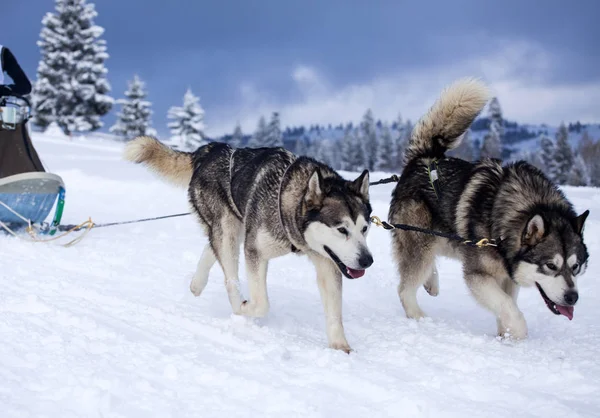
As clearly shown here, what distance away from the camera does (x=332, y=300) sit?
416cm

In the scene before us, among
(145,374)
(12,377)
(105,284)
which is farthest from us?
(105,284)

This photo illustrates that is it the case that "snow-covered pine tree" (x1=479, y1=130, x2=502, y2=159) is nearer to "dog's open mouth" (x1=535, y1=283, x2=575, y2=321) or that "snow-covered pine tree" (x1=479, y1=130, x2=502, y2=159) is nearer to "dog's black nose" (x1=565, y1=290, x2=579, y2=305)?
"dog's open mouth" (x1=535, y1=283, x2=575, y2=321)

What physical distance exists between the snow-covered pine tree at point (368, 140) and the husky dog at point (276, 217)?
65.2 meters

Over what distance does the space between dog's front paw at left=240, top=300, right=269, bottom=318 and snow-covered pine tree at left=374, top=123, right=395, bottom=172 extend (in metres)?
66.7

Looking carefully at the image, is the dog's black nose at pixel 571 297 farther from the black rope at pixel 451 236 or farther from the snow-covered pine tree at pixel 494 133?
the snow-covered pine tree at pixel 494 133

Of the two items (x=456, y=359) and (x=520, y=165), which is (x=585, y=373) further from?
(x=520, y=165)

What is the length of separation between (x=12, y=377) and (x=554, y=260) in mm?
3508

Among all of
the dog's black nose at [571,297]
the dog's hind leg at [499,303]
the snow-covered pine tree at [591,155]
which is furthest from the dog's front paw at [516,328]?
the snow-covered pine tree at [591,155]

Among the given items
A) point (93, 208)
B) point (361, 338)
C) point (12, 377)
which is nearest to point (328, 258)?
point (361, 338)

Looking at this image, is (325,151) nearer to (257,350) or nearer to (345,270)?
(345,270)

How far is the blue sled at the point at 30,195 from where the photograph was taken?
712cm

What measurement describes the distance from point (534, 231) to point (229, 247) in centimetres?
255

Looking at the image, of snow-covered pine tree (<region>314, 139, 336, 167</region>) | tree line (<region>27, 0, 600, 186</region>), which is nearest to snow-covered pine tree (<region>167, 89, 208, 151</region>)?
tree line (<region>27, 0, 600, 186</region>)

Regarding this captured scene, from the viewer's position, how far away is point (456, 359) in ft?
12.3
